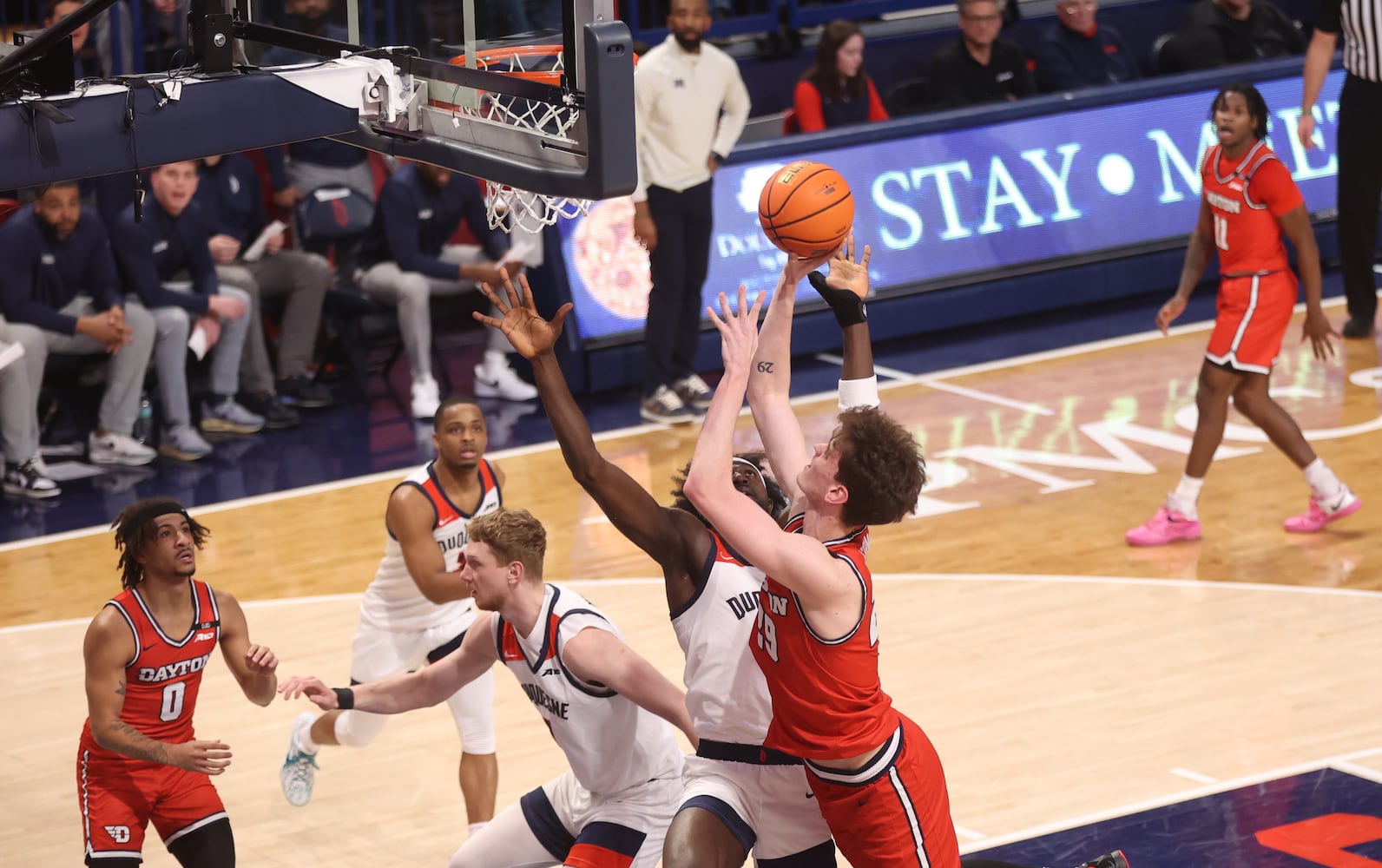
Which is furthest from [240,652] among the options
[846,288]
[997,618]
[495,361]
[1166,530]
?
[495,361]

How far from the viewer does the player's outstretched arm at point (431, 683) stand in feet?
20.2

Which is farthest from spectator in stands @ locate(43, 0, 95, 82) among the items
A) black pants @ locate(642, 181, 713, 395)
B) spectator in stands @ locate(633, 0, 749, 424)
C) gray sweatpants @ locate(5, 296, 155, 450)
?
black pants @ locate(642, 181, 713, 395)

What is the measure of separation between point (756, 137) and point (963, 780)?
7845 mm

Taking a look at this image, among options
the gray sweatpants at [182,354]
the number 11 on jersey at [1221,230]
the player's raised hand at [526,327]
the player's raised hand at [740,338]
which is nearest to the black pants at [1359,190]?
the number 11 on jersey at [1221,230]

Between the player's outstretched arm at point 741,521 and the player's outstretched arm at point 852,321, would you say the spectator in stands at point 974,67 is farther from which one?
the player's outstretched arm at point 741,521

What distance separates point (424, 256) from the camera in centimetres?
1241

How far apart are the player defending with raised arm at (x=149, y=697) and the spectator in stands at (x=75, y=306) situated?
16.8 ft

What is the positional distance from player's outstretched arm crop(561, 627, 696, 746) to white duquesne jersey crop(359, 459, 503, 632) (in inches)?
62.4

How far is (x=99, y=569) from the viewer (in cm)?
996

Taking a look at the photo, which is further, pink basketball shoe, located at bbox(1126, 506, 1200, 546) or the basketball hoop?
pink basketball shoe, located at bbox(1126, 506, 1200, 546)

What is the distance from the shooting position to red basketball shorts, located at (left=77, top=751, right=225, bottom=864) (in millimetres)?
6219

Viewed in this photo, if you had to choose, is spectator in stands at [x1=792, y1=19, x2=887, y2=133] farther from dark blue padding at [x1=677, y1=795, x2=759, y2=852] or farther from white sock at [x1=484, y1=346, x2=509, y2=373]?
dark blue padding at [x1=677, y1=795, x2=759, y2=852]

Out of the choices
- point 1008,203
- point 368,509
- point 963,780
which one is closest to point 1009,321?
point 1008,203

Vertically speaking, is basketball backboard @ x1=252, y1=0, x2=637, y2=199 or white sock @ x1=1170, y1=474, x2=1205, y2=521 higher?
basketball backboard @ x1=252, y1=0, x2=637, y2=199
